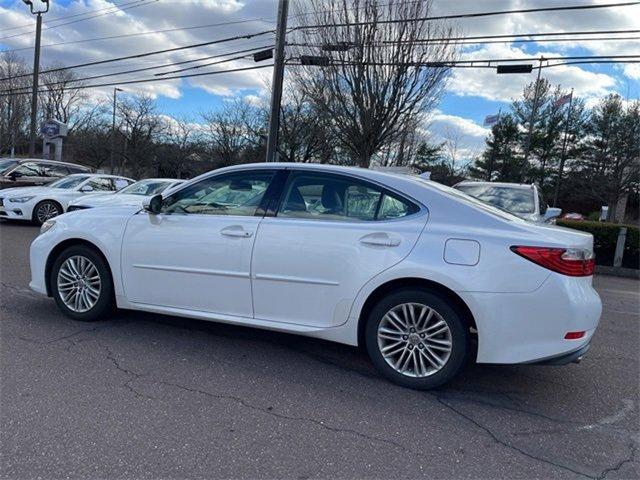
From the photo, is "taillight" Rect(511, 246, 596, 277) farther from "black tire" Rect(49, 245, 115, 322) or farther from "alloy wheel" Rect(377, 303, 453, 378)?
"black tire" Rect(49, 245, 115, 322)

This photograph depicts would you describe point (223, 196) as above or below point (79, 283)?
above

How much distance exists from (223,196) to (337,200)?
3.41 ft

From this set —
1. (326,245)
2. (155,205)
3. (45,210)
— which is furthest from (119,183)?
(326,245)

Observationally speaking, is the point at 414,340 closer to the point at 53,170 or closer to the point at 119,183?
the point at 119,183

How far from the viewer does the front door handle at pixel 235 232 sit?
4043mm

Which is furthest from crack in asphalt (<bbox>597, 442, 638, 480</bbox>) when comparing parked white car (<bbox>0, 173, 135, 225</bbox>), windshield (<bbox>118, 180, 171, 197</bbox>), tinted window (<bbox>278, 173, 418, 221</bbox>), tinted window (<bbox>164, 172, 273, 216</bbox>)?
parked white car (<bbox>0, 173, 135, 225</bbox>)

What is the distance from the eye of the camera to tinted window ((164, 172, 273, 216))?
423 centimetres

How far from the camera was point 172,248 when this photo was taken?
430cm

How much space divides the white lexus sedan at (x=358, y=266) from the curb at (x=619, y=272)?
9717 millimetres

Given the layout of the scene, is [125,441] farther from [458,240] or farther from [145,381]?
[458,240]

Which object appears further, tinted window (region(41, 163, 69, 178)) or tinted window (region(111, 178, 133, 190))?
tinted window (region(41, 163, 69, 178))

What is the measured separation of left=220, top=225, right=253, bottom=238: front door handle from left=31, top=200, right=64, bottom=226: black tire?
32.8 feet

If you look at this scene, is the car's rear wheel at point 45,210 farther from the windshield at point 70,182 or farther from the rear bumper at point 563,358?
the rear bumper at point 563,358

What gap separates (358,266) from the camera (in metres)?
3.70
